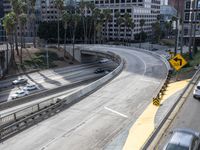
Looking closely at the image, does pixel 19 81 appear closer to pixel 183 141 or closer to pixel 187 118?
pixel 187 118

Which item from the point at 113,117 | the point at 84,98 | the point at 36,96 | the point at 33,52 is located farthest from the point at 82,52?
the point at 113,117

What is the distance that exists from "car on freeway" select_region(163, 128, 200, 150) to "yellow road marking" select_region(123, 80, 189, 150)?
3.32m

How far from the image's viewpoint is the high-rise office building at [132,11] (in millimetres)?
138000

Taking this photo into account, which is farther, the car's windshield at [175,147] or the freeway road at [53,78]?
the freeway road at [53,78]

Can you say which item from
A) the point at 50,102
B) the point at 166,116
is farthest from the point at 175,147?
the point at 50,102

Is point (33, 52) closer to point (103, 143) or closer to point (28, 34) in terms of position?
point (28, 34)

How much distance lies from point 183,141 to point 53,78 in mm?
55244

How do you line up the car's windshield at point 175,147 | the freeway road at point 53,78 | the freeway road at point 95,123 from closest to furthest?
1. the car's windshield at point 175,147
2. the freeway road at point 95,123
3. the freeway road at point 53,78

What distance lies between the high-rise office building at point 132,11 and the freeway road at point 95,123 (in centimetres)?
10556

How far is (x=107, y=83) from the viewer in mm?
37438

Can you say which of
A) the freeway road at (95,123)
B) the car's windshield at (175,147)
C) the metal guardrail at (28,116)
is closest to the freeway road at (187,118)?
the car's windshield at (175,147)

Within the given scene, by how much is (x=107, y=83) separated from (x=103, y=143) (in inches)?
706

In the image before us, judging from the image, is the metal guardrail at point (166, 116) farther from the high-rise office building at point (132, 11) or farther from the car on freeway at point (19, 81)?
the high-rise office building at point (132, 11)

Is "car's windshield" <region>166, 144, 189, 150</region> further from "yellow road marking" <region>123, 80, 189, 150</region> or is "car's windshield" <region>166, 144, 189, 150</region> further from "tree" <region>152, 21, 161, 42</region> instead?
"tree" <region>152, 21, 161, 42</region>
